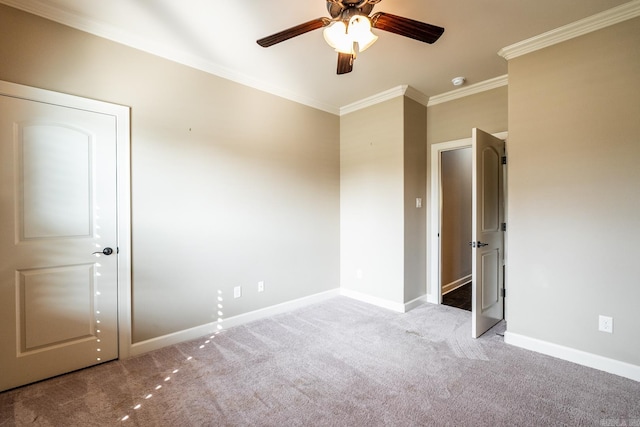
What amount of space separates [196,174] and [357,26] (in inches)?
78.2

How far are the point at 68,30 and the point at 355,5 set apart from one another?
2.22 metres

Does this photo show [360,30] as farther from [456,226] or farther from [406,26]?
[456,226]

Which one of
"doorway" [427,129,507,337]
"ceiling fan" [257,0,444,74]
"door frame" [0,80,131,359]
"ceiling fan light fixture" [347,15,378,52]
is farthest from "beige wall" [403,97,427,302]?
"door frame" [0,80,131,359]

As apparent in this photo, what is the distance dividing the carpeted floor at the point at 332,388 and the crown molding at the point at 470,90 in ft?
9.09

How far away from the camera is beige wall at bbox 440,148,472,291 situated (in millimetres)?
4309

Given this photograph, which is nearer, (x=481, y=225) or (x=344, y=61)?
(x=344, y=61)

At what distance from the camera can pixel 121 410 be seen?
Result: 1.79 m

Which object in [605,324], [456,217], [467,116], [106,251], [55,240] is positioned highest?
[467,116]

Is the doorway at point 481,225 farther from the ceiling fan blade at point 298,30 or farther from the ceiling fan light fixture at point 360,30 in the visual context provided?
the ceiling fan blade at point 298,30

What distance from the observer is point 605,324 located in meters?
2.21

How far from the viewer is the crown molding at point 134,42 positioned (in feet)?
6.66

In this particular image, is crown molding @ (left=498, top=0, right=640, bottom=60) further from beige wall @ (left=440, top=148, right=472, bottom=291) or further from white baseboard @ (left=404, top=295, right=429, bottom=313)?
white baseboard @ (left=404, top=295, right=429, bottom=313)

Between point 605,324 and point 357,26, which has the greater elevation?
point 357,26

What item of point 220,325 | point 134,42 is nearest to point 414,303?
point 220,325
